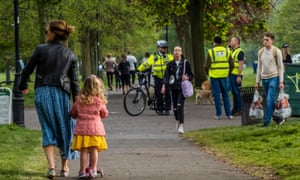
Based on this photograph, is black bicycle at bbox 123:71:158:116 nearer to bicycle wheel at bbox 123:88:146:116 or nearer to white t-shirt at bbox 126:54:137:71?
bicycle wheel at bbox 123:88:146:116

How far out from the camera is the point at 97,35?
58.7 metres

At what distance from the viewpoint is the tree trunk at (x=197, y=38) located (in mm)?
33688

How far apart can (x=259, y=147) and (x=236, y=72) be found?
845cm

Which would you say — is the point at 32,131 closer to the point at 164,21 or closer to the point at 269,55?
the point at 269,55

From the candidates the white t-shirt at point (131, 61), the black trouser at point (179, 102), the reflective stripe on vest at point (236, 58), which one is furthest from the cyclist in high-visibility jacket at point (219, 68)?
the white t-shirt at point (131, 61)

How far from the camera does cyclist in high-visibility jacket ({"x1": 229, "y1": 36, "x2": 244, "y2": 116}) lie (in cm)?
2167

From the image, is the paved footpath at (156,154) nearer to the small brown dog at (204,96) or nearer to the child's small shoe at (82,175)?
the child's small shoe at (82,175)

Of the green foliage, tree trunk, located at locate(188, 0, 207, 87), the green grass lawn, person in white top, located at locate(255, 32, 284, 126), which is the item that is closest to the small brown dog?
tree trunk, located at locate(188, 0, 207, 87)

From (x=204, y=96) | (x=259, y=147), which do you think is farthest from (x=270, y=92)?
(x=204, y=96)

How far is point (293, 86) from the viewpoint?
19.0 m

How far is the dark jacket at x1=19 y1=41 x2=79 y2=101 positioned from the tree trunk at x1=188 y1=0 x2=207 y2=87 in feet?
76.5

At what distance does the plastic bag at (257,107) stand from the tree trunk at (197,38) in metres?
16.3

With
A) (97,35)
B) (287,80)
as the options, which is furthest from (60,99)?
(97,35)

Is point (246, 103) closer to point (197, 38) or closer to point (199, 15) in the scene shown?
point (197, 38)
